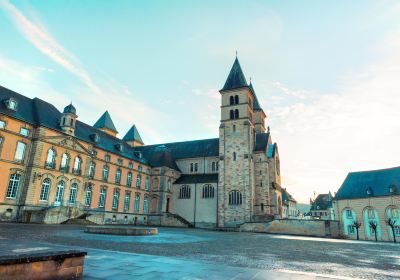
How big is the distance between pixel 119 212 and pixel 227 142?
874 inches

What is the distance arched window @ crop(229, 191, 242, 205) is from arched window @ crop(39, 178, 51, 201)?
90.2ft

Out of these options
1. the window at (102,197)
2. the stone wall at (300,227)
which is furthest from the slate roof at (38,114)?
the stone wall at (300,227)

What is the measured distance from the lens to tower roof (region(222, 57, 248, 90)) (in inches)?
2061

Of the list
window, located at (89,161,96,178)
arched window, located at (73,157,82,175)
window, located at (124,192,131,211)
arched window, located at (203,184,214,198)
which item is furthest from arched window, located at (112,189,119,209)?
arched window, located at (203,184,214,198)

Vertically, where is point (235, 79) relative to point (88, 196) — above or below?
above

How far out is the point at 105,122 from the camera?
6675 cm

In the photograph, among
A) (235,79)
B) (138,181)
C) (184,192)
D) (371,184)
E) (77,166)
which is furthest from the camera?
(235,79)

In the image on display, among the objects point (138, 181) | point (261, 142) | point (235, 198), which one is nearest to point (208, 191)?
point (235, 198)

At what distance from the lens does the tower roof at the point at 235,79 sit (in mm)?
52344

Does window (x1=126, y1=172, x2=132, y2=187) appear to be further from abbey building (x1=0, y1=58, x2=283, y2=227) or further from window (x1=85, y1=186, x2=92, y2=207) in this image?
window (x1=85, y1=186, x2=92, y2=207)

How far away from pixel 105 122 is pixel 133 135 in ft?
24.7

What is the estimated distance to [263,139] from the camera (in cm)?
5119

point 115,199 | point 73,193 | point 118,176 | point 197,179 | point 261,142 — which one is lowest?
point 115,199

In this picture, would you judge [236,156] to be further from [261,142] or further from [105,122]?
[105,122]
